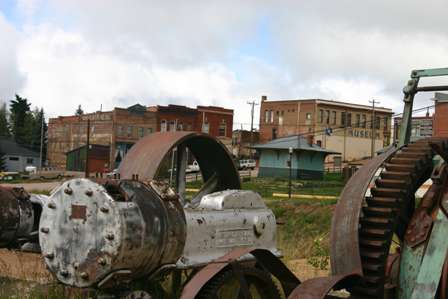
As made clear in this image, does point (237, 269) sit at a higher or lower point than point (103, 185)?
lower

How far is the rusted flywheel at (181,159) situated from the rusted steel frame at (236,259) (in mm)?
1112

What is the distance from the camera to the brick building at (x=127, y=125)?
63.4 meters

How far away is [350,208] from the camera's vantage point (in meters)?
3.91

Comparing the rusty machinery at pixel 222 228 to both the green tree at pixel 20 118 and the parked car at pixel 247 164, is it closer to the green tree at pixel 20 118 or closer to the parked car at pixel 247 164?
the parked car at pixel 247 164

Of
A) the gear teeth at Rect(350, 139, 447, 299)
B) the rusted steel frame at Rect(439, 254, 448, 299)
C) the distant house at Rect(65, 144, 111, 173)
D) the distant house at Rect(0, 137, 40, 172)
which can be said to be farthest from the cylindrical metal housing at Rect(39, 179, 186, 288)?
the distant house at Rect(0, 137, 40, 172)

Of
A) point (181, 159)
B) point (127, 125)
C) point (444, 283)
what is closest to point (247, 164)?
point (127, 125)

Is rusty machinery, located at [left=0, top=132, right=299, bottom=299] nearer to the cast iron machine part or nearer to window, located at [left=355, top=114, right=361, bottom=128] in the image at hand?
the cast iron machine part

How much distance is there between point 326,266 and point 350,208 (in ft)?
18.0

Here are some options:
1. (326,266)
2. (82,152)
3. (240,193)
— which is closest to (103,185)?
(240,193)

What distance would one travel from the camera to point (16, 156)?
7212 centimetres

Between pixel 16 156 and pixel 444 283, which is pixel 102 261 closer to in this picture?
pixel 444 283

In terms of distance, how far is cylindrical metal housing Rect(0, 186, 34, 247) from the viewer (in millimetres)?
6845

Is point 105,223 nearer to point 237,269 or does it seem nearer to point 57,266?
point 57,266

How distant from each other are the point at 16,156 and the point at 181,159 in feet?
225
